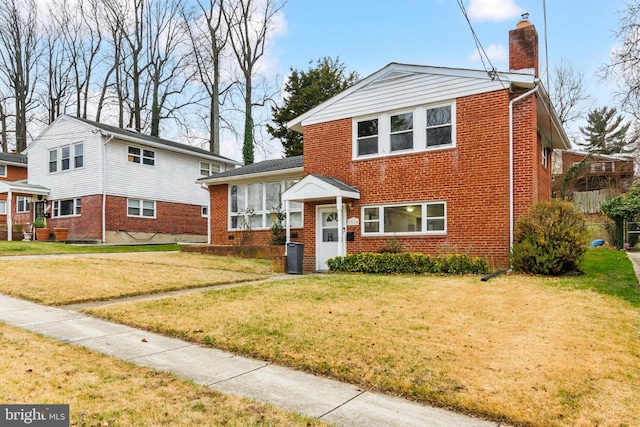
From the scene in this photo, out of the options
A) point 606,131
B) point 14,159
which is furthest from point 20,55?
point 606,131

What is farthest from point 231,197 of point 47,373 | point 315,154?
point 47,373

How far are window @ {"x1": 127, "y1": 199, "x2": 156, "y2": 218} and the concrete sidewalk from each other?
18251 millimetres

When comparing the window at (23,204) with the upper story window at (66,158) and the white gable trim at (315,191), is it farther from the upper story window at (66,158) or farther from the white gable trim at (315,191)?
the white gable trim at (315,191)

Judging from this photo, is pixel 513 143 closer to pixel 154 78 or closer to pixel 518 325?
pixel 518 325

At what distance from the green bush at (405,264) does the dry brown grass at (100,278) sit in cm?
247

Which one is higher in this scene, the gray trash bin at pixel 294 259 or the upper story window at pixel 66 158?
the upper story window at pixel 66 158

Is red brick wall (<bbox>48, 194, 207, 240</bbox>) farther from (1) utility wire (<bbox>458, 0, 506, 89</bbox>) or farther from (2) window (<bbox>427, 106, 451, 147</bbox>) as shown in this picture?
(1) utility wire (<bbox>458, 0, 506, 89</bbox>)

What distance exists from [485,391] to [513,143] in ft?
32.6

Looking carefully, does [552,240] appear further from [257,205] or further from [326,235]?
[257,205]

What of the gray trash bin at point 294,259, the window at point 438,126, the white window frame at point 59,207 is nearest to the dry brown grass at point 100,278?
the gray trash bin at point 294,259

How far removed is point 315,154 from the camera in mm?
15938

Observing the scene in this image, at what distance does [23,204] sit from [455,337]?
30.1m

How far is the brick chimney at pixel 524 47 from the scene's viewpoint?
44.6 feet

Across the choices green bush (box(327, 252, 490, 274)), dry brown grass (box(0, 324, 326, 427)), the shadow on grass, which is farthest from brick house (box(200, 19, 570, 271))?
dry brown grass (box(0, 324, 326, 427))
